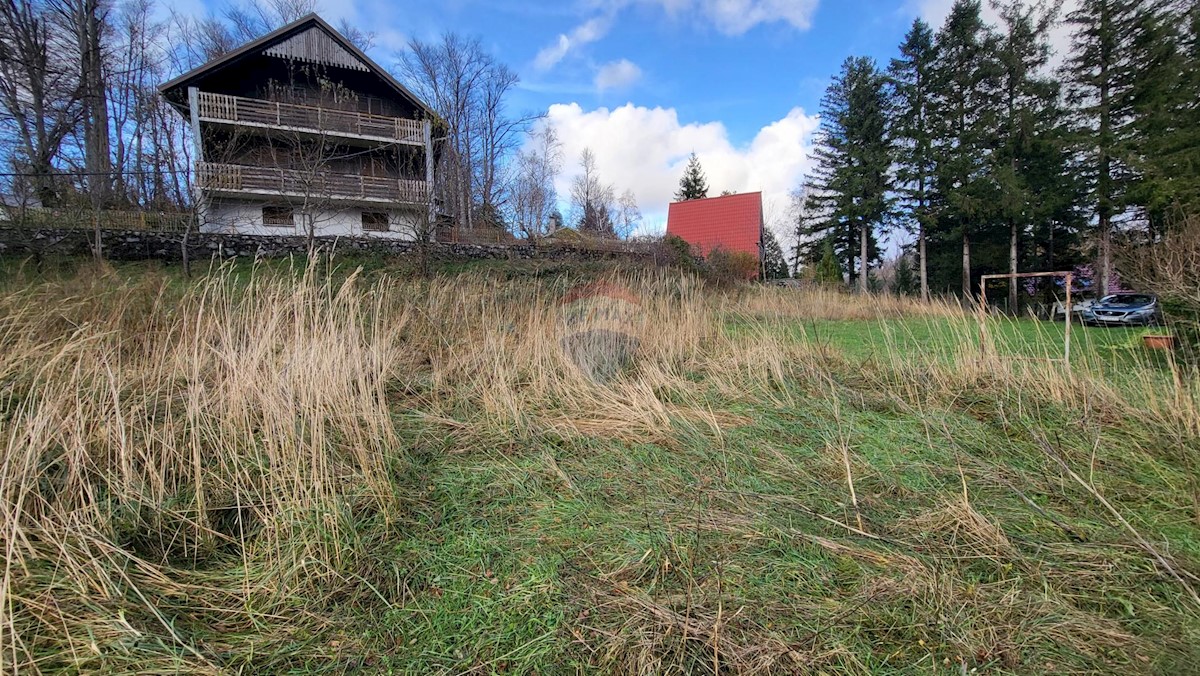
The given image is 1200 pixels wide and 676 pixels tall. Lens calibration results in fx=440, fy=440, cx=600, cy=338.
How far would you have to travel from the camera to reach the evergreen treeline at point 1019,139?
571 inches

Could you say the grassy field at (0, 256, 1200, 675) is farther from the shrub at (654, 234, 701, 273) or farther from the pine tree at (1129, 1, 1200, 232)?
the pine tree at (1129, 1, 1200, 232)

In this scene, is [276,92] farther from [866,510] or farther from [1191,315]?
[1191,315]

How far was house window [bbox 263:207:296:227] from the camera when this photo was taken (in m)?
15.0

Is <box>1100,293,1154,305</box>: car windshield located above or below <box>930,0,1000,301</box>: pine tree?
below

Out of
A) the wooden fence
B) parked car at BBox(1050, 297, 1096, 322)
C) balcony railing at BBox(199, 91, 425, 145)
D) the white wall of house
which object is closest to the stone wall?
the wooden fence

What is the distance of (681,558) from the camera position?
163 cm

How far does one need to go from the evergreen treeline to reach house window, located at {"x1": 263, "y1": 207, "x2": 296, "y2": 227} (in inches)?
870

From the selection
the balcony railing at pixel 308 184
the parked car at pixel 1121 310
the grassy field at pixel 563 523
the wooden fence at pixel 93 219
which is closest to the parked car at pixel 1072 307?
the grassy field at pixel 563 523

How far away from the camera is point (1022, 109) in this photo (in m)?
17.6

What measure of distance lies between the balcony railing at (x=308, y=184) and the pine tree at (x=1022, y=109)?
2190cm

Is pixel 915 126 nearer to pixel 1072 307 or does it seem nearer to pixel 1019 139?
pixel 1019 139

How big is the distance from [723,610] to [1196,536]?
2061mm

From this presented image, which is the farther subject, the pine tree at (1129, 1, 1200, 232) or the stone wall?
the pine tree at (1129, 1, 1200, 232)

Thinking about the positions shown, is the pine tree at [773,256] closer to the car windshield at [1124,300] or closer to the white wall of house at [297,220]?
the car windshield at [1124,300]
